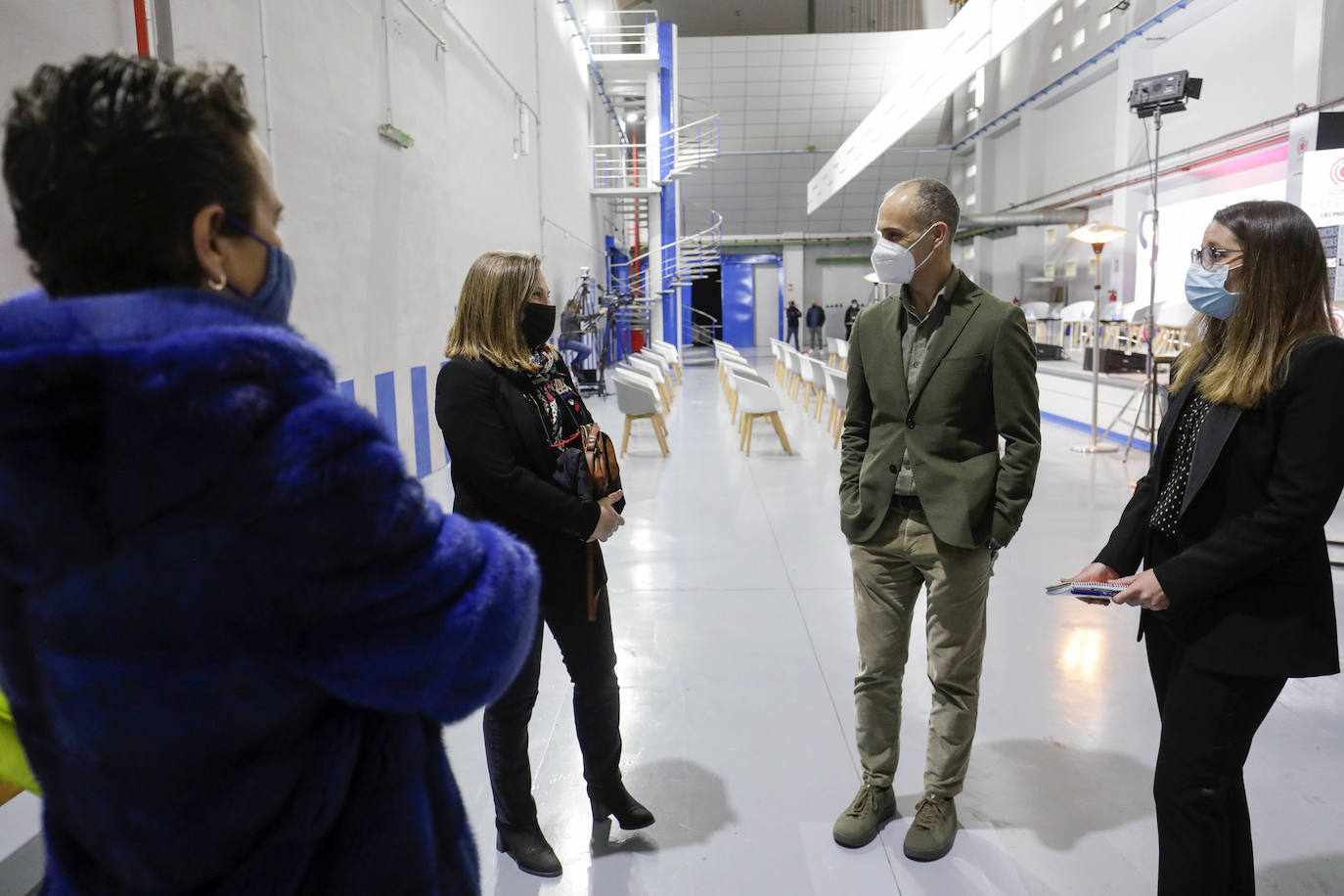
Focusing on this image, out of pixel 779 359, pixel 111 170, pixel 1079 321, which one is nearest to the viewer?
pixel 111 170

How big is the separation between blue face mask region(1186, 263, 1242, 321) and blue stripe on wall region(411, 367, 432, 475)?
442 centimetres

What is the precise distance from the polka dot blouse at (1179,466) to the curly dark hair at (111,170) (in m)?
1.65

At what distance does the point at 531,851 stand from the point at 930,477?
1.34 m

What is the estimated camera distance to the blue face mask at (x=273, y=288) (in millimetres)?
753

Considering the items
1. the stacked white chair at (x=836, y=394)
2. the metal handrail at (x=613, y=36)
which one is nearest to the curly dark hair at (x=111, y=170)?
the stacked white chair at (x=836, y=394)

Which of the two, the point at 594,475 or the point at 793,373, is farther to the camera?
the point at 793,373

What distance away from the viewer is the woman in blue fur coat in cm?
65

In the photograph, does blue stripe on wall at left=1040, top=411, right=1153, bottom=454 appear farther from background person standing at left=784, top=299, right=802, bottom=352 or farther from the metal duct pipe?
background person standing at left=784, top=299, right=802, bottom=352

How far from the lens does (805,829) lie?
2217mm

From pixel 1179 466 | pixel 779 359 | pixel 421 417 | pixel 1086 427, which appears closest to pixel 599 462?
pixel 1179 466

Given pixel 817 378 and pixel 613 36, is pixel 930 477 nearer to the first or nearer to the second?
pixel 817 378

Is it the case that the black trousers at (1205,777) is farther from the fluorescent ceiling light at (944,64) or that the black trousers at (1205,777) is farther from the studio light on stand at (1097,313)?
the studio light on stand at (1097,313)

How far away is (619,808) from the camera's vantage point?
219cm

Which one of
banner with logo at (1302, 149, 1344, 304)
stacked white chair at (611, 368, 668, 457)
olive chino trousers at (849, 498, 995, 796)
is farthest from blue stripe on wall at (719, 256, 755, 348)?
olive chino trousers at (849, 498, 995, 796)
